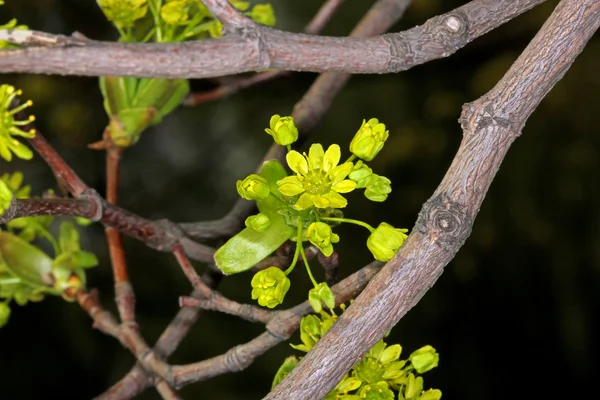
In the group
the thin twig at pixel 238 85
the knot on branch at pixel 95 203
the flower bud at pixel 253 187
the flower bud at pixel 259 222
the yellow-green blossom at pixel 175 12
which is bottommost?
the flower bud at pixel 259 222

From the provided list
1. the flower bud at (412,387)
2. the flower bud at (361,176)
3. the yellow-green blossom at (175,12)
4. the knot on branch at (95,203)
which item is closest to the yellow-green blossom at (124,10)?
the yellow-green blossom at (175,12)

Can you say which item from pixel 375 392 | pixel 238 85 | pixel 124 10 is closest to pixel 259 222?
pixel 375 392

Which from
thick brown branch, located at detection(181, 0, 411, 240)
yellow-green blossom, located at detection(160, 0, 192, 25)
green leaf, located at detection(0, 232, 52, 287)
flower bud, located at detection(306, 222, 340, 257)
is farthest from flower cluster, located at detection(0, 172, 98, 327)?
flower bud, located at detection(306, 222, 340, 257)

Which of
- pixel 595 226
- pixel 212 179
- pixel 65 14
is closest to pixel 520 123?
pixel 595 226

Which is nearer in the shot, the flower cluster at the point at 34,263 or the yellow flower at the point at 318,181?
the yellow flower at the point at 318,181

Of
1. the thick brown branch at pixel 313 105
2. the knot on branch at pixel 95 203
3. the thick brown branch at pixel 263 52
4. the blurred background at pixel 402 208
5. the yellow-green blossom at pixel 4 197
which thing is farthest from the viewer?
the blurred background at pixel 402 208

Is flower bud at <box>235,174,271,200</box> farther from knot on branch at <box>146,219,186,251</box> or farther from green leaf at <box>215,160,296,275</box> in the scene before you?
knot on branch at <box>146,219,186,251</box>

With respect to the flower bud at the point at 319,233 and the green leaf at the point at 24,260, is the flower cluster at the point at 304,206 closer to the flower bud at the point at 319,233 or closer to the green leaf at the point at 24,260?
the flower bud at the point at 319,233
